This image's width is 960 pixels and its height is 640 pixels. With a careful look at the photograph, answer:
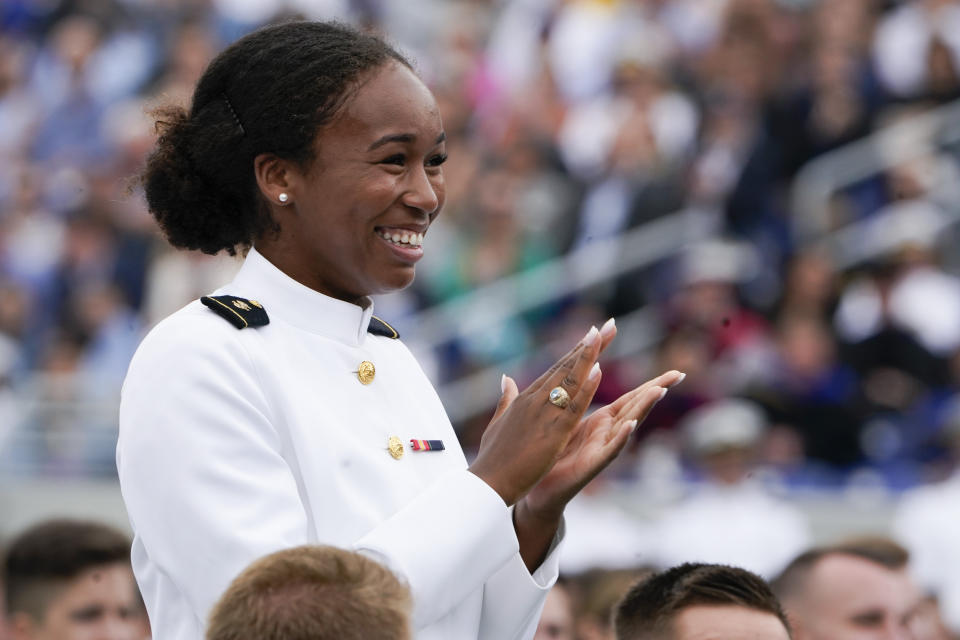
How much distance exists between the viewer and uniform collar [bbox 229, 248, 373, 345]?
2758 millimetres

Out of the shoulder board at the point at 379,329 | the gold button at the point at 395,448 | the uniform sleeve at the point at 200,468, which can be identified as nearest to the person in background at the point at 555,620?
the shoulder board at the point at 379,329

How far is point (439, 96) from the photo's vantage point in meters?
11.0

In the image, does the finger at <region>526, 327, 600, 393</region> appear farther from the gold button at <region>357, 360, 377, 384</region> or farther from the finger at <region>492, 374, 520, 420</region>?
the gold button at <region>357, 360, 377, 384</region>

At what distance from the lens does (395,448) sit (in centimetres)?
271

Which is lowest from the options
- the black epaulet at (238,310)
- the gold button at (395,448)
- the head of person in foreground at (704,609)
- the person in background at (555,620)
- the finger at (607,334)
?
the person in background at (555,620)

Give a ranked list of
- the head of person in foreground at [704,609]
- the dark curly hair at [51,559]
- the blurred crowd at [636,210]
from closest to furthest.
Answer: the head of person in foreground at [704,609]
the dark curly hair at [51,559]
the blurred crowd at [636,210]

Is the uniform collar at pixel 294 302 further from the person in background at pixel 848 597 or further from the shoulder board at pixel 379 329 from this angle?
the person in background at pixel 848 597

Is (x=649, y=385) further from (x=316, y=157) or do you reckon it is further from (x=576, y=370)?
(x=316, y=157)

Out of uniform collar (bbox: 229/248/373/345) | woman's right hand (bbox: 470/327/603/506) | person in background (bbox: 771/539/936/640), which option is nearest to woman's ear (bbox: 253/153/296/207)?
uniform collar (bbox: 229/248/373/345)

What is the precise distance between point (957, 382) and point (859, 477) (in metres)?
0.78

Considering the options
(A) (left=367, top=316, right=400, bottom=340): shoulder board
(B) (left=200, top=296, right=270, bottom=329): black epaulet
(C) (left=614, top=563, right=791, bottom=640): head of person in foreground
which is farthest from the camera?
(C) (left=614, top=563, right=791, bottom=640): head of person in foreground

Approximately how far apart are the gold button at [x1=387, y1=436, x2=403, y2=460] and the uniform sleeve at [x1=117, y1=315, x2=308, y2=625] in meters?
0.22

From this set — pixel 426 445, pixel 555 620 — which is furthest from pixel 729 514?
pixel 426 445

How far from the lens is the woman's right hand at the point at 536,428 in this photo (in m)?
2.52
